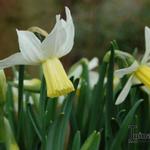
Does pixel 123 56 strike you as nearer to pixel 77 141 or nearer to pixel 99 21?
pixel 77 141

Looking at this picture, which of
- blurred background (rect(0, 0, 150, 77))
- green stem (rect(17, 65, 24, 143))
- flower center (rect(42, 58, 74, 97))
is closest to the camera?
flower center (rect(42, 58, 74, 97))

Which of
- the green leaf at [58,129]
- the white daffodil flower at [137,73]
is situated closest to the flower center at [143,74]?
the white daffodil flower at [137,73]

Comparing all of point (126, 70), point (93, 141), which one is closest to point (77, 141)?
A: point (93, 141)

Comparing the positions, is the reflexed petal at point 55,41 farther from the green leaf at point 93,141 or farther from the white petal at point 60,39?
the green leaf at point 93,141

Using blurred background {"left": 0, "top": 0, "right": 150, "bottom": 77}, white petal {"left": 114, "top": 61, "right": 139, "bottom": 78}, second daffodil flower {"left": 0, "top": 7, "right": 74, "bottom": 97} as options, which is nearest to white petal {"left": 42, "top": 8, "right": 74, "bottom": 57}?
second daffodil flower {"left": 0, "top": 7, "right": 74, "bottom": 97}

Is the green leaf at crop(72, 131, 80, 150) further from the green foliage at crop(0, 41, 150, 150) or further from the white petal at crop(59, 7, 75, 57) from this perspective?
the white petal at crop(59, 7, 75, 57)

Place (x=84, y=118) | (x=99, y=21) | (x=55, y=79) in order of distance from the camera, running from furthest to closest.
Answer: (x=99, y=21)
(x=84, y=118)
(x=55, y=79)

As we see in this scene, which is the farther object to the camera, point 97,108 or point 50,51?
point 97,108
